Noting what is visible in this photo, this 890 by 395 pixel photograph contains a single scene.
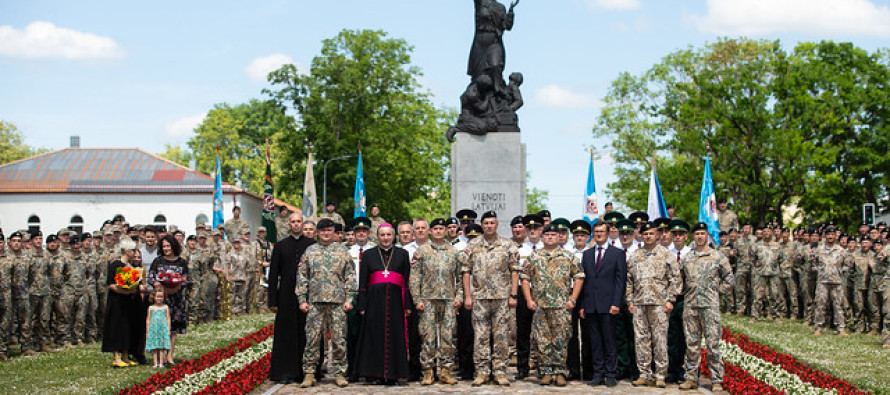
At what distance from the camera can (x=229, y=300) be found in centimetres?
2255

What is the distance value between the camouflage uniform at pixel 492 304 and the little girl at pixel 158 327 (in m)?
4.02

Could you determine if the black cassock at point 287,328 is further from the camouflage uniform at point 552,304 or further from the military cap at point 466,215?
the camouflage uniform at point 552,304

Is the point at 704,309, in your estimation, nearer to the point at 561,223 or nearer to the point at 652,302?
the point at 652,302

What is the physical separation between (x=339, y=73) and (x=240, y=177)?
87.9 ft

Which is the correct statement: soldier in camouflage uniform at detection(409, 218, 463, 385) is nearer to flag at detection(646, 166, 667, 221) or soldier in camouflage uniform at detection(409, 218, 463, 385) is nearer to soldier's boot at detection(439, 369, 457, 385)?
soldier's boot at detection(439, 369, 457, 385)

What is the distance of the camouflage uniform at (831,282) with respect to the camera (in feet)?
59.7

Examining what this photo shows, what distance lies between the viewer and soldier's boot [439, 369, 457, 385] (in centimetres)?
1136

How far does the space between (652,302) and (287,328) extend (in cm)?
420

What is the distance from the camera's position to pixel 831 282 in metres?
18.3

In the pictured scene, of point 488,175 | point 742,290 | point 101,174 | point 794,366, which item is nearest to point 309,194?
point 488,175

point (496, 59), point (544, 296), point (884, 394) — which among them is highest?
point (496, 59)

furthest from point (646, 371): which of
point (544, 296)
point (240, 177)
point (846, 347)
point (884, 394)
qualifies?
point (240, 177)

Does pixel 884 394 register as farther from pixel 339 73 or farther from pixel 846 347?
pixel 339 73

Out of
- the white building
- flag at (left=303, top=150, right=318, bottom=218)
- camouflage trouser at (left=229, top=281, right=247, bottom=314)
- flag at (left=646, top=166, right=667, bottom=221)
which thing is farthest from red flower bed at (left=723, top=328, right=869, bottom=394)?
the white building
